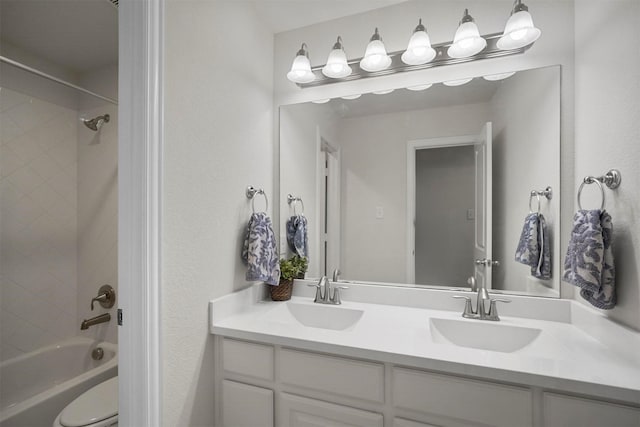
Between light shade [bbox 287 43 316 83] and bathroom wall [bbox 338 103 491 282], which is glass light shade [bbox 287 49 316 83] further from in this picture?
bathroom wall [bbox 338 103 491 282]

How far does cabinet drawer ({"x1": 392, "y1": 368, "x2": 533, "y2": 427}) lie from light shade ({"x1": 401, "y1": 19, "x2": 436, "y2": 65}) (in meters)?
1.39

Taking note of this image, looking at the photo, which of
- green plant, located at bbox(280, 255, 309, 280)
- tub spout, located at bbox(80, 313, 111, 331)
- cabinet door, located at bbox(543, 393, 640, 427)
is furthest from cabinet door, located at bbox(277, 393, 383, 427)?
tub spout, located at bbox(80, 313, 111, 331)

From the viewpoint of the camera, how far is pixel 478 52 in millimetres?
1390

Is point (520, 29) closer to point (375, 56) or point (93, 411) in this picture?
point (375, 56)

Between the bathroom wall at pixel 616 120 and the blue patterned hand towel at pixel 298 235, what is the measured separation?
132 centimetres

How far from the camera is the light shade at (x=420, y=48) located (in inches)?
56.2

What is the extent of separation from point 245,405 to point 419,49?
5.87 feet

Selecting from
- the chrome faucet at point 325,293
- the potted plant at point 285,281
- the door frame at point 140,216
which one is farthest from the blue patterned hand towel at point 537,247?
the door frame at point 140,216

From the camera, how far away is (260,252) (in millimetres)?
1443

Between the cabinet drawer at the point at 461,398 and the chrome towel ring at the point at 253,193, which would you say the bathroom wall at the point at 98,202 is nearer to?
the chrome towel ring at the point at 253,193

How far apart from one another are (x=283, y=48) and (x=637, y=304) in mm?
1990

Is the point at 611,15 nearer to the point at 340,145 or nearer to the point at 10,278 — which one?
the point at 340,145

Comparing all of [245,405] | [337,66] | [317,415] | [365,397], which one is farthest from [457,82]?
[245,405]

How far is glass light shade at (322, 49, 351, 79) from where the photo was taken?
62.4 inches
